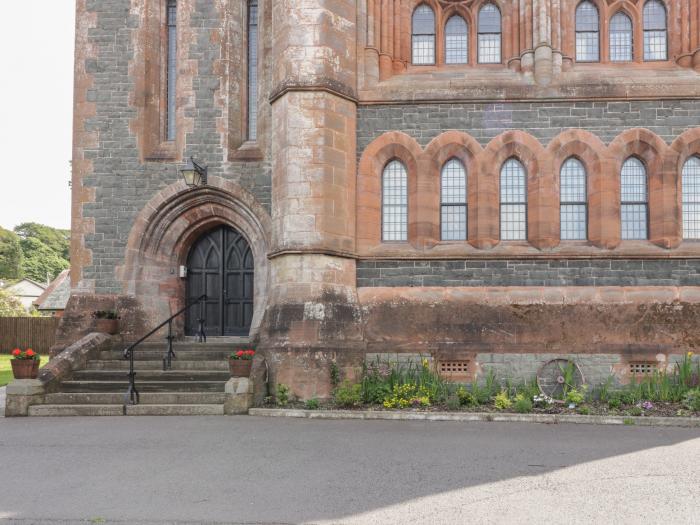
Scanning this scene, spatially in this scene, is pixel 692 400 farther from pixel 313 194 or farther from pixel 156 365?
pixel 156 365

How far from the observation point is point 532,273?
37.0 ft

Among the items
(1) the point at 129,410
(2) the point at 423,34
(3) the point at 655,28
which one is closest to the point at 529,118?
(2) the point at 423,34

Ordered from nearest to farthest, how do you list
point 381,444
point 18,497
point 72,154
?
point 18,497
point 381,444
point 72,154

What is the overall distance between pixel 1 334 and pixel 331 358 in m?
25.4

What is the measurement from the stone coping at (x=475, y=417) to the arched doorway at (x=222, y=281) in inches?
160

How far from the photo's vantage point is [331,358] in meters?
10.2

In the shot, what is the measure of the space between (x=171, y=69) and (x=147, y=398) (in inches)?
306

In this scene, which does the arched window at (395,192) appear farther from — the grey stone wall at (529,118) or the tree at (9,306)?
the tree at (9,306)

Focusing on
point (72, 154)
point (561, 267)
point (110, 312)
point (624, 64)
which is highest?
point (624, 64)

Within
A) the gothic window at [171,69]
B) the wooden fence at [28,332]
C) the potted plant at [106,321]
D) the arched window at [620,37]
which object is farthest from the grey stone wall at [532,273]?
the wooden fence at [28,332]

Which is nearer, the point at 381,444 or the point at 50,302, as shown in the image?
the point at 381,444

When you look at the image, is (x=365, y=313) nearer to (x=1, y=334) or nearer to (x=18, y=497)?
(x=18, y=497)

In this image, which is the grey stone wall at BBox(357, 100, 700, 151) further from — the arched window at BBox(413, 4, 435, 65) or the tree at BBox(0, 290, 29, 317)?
the tree at BBox(0, 290, 29, 317)

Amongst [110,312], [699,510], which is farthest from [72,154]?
[699,510]
